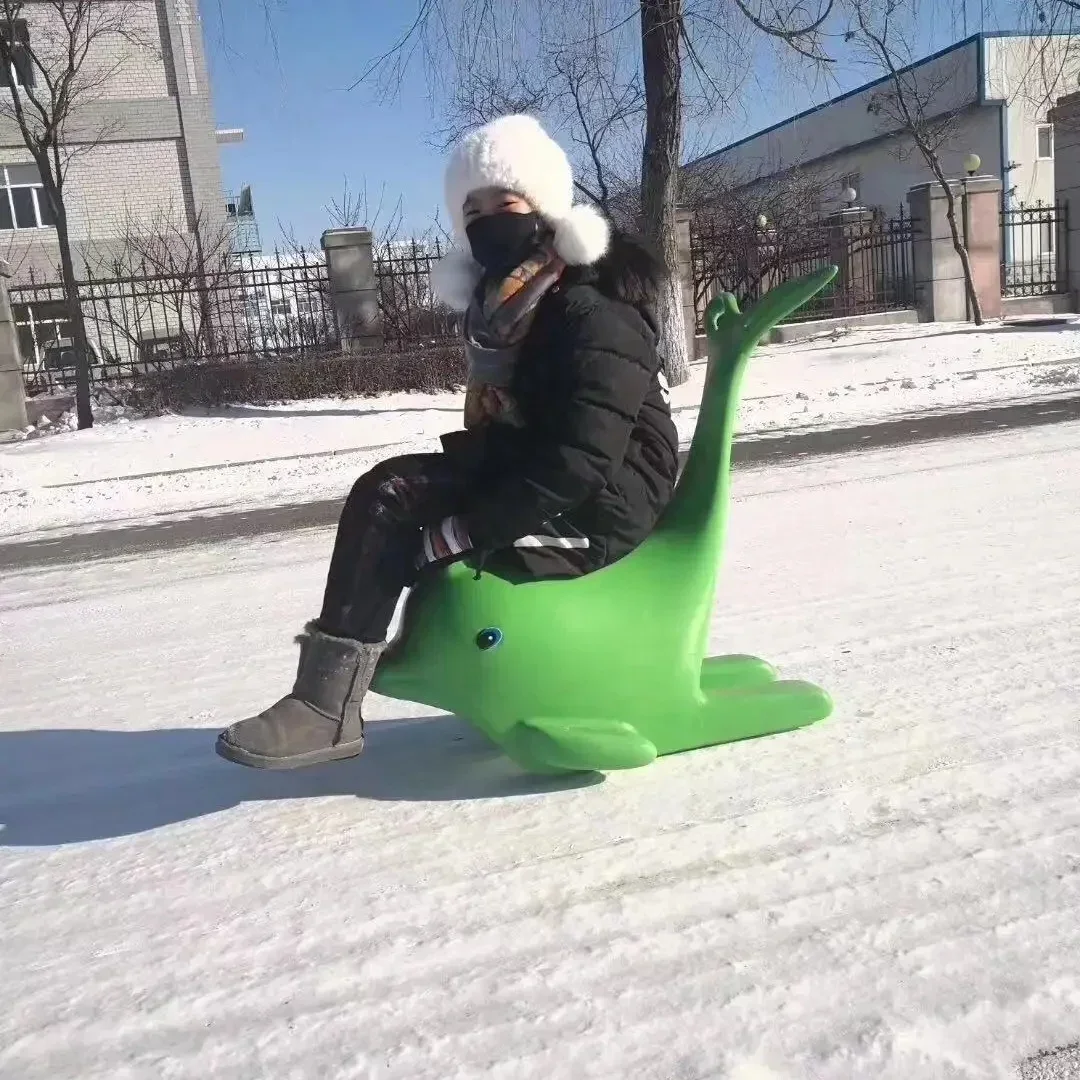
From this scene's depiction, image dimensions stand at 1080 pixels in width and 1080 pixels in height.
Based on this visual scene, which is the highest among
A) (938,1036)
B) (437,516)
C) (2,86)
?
(2,86)

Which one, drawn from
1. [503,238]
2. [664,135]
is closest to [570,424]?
[503,238]

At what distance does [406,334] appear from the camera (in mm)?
14359

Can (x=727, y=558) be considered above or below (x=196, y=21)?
below

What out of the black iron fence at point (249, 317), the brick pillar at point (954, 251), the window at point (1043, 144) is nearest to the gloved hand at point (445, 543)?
the black iron fence at point (249, 317)

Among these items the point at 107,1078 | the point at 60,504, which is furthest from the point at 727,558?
the point at 60,504

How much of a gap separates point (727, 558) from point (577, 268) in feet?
7.92

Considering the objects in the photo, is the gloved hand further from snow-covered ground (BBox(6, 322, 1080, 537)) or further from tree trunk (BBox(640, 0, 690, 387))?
tree trunk (BBox(640, 0, 690, 387))

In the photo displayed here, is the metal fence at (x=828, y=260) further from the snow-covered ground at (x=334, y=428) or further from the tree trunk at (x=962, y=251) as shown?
the snow-covered ground at (x=334, y=428)

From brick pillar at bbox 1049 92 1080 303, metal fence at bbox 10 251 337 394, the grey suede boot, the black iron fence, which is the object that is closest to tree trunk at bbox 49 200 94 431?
metal fence at bbox 10 251 337 394

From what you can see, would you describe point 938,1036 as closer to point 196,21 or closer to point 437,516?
point 437,516

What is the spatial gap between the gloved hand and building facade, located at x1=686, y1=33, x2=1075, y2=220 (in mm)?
27252

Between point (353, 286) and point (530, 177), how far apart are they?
12200mm

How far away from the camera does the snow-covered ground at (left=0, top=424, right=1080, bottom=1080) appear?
1538 mm

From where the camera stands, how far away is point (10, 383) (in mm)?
11742
